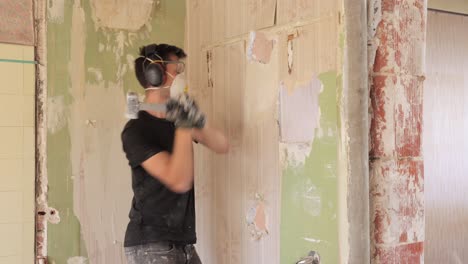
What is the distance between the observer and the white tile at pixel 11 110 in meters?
2.08

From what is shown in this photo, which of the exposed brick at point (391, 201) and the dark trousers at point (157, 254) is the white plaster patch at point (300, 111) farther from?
the dark trousers at point (157, 254)

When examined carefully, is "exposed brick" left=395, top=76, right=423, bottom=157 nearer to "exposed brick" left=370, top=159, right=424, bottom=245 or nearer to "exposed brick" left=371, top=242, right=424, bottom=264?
"exposed brick" left=370, top=159, right=424, bottom=245

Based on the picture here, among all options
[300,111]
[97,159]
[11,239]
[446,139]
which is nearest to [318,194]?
[300,111]

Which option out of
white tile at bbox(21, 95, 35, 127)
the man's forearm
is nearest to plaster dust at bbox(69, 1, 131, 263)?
white tile at bbox(21, 95, 35, 127)

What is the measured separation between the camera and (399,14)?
1457 millimetres

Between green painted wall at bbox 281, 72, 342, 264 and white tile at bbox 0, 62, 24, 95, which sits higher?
white tile at bbox 0, 62, 24, 95

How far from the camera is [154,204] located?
6.22 ft

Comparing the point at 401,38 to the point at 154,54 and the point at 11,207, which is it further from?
the point at 11,207

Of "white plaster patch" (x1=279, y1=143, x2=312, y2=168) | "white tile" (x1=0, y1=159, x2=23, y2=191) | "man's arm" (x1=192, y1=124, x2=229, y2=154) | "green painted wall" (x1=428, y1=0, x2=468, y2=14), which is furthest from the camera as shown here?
"green painted wall" (x1=428, y1=0, x2=468, y2=14)

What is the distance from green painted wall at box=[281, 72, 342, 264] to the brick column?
0.12m

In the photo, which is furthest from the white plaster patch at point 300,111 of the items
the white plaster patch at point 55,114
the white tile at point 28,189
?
the white tile at point 28,189

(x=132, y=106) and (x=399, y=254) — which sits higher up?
(x=132, y=106)

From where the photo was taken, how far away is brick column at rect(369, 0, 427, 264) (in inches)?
56.9

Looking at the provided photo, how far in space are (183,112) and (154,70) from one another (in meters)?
0.30
